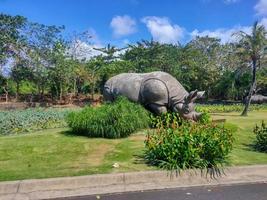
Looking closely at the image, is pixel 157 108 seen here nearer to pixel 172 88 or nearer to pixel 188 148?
pixel 172 88

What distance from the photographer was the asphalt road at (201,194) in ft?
20.7

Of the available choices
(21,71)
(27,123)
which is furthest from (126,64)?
(27,123)

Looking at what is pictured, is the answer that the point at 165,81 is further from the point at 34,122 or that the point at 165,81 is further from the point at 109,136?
the point at 34,122

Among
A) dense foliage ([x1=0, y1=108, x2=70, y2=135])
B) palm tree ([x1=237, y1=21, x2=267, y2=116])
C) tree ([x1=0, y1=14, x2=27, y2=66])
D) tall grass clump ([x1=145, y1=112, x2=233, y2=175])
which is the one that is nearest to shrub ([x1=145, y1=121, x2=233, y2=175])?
tall grass clump ([x1=145, y1=112, x2=233, y2=175])

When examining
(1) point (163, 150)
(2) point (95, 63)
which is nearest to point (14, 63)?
(2) point (95, 63)

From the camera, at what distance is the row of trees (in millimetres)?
34188

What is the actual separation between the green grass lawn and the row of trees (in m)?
18.5

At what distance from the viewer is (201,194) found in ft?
21.4

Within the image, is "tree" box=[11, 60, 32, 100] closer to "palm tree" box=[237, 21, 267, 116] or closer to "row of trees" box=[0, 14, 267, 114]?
"row of trees" box=[0, 14, 267, 114]

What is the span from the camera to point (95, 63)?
45.0 m

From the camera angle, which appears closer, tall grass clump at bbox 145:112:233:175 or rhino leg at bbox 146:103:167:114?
tall grass clump at bbox 145:112:233:175

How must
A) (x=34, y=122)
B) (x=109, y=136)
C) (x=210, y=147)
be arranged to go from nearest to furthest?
(x=210, y=147) < (x=109, y=136) < (x=34, y=122)

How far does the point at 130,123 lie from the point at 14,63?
92.7ft

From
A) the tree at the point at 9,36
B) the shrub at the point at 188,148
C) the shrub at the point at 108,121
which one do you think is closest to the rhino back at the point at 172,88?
the shrub at the point at 108,121
